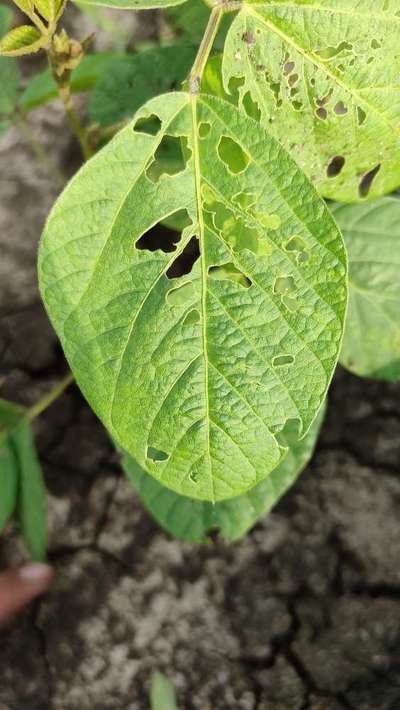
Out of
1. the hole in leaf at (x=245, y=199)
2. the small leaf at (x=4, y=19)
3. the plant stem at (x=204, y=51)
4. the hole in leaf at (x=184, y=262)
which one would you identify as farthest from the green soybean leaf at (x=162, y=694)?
the small leaf at (x=4, y=19)

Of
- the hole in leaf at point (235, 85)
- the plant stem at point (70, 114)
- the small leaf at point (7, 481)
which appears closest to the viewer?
the hole in leaf at point (235, 85)

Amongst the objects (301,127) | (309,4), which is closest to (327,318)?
(301,127)

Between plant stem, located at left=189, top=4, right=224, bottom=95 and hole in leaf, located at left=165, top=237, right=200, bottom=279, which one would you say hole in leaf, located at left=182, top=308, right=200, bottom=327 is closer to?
plant stem, located at left=189, top=4, right=224, bottom=95

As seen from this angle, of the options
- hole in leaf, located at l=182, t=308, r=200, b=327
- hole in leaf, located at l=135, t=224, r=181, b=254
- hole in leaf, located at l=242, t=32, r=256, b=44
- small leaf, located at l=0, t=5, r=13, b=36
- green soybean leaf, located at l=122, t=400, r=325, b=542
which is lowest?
green soybean leaf, located at l=122, t=400, r=325, b=542

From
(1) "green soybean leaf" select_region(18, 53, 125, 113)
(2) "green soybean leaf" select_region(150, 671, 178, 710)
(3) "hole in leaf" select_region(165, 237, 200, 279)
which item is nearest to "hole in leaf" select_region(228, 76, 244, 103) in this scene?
(1) "green soybean leaf" select_region(18, 53, 125, 113)

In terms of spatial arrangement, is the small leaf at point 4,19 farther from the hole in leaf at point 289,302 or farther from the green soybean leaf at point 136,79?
the hole in leaf at point 289,302

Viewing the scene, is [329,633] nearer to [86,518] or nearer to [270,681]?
[270,681]
